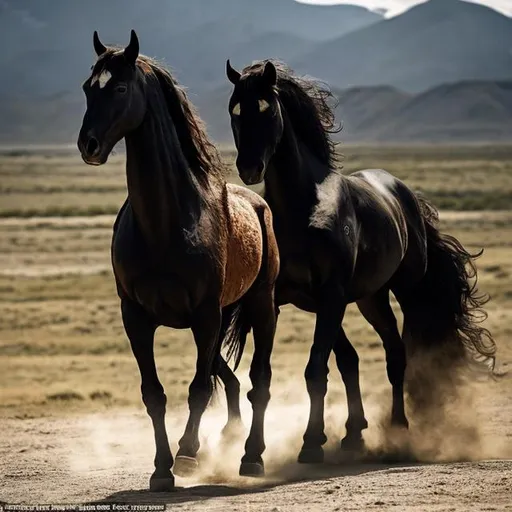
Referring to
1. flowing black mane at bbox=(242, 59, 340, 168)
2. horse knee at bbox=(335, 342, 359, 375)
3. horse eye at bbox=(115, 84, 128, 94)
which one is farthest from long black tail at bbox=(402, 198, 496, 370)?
horse eye at bbox=(115, 84, 128, 94)

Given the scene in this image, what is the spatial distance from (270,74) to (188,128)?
34.9 inches

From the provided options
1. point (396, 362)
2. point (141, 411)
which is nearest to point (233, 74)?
point (396, 362)

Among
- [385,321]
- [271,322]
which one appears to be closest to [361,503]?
[271,322]

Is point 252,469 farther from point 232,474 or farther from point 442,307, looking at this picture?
point 442,307

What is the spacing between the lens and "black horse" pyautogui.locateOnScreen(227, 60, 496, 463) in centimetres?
809

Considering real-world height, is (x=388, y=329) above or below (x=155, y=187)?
below

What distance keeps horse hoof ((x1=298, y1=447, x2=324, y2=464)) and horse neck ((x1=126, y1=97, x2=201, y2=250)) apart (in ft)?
6.45

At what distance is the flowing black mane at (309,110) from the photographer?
28.2 ft

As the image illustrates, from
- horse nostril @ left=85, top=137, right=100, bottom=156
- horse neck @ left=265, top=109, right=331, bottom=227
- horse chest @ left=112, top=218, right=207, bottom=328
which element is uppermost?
horse nostril @ left=85, top=137, right=100, bottom=156

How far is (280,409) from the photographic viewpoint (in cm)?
1066

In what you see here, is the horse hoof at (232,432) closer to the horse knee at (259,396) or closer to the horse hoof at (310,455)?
the horse knee at (259,396)

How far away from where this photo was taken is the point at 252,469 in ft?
26.0

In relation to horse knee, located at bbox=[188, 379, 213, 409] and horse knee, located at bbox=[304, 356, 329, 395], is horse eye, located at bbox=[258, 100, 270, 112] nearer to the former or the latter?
horse knee, located at bbox=[304, 356, 329, 395]

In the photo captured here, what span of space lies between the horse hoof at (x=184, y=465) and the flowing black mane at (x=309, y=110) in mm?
2604
